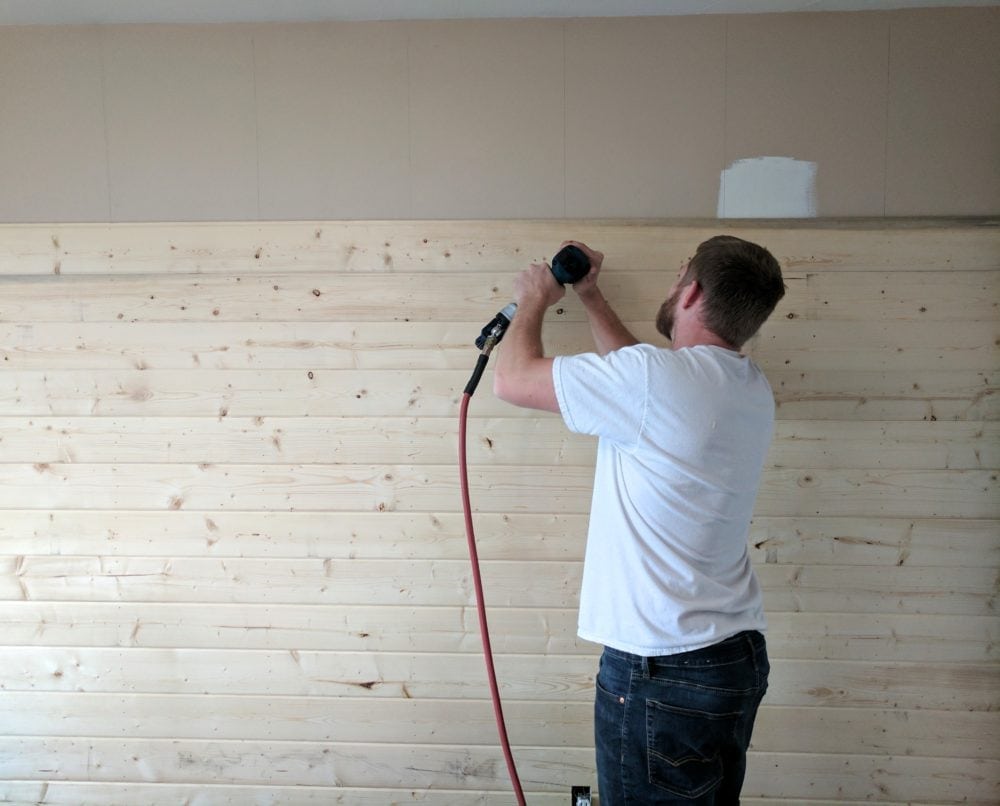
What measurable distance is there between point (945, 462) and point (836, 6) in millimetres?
1212

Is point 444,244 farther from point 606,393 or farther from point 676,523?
point 676,523

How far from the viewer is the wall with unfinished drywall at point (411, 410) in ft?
6.17

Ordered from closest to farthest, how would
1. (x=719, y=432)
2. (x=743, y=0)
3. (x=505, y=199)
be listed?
(x=719, y=432), (x=743, y=0), (x=505, y=199)

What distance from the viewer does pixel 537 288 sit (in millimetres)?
1656

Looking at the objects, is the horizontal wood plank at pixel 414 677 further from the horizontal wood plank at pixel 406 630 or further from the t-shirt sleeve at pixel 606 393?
the t-shirt sleeve at pixel 606 393

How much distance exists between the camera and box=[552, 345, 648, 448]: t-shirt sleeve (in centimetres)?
139

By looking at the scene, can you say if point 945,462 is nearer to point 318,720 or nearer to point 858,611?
point 858,611

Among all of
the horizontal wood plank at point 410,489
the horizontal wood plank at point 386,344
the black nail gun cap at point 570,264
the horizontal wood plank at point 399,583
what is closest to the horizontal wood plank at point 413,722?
the horizontal wood plank at point 399,583

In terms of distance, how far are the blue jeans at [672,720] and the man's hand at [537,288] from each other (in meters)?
0.78

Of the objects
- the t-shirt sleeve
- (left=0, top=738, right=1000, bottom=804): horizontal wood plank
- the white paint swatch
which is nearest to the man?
the t-shirt sleeve

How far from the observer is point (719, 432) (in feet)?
4.63

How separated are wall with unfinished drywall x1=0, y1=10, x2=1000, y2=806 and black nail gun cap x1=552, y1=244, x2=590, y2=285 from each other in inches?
9.2

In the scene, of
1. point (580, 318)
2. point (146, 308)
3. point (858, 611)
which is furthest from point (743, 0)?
point (146, 308)

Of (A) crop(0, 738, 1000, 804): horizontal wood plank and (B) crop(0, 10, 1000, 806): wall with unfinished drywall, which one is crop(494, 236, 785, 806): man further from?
(A) crop(0, 738, 1000, 804): horizontal wood plank
